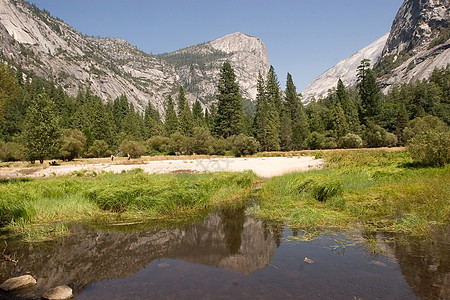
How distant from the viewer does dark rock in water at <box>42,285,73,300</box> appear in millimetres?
5875

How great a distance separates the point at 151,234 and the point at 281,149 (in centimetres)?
6041

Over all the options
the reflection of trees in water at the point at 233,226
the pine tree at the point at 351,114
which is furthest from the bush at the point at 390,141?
the reflection of trees in water at the point at 233,226

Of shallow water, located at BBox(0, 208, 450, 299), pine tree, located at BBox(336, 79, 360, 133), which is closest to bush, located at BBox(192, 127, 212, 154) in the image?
pine tree, located at BBox(336, 79, 360, 133)

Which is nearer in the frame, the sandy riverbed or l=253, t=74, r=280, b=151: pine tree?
the sandy riverbed

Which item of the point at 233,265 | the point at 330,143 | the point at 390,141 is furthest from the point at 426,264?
the point at 390,141

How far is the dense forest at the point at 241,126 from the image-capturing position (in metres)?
51.6

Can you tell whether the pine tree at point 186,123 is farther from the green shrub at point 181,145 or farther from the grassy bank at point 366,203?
the grassy bank at point 366,203

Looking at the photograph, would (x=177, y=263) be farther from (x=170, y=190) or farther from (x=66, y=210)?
(x=66, y=210)

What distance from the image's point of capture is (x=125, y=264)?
25.5 ft

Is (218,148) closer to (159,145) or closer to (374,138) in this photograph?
(159,145)

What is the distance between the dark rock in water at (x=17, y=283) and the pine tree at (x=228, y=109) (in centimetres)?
6599

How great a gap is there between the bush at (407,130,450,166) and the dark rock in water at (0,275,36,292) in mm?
20288

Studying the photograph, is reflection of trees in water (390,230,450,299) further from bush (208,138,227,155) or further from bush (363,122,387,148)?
bush (363,122,387,148)

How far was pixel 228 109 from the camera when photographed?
2862 inches
